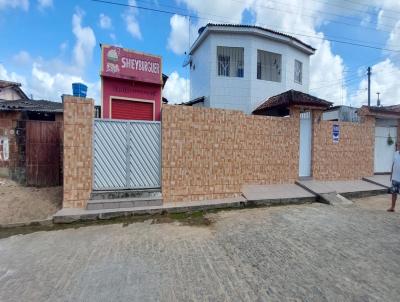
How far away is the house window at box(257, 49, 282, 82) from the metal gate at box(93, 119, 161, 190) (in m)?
8.90

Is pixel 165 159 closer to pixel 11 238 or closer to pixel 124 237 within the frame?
pixel 124 237

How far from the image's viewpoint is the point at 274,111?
34.2 feet

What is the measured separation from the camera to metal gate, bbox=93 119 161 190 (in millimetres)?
5977

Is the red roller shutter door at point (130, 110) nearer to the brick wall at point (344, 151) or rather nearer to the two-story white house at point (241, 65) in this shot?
the two-story white house at point (241, 65)

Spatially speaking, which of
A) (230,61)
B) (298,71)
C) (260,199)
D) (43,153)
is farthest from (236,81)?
(43,153)

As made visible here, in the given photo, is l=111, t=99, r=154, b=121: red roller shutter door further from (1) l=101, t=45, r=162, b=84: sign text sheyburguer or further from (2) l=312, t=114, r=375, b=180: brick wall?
(2) l=312, t=114, r=375, b=180: brick wall

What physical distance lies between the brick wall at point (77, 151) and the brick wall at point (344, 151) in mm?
7971

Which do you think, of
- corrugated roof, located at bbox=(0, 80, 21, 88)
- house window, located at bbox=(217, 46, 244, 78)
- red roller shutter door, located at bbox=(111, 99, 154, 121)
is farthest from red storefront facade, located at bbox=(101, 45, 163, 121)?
corrugated roof, located at bbox=(0, 80, 21, 88)

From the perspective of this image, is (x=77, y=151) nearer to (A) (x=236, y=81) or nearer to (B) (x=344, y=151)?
(A) (x=236, y=81)

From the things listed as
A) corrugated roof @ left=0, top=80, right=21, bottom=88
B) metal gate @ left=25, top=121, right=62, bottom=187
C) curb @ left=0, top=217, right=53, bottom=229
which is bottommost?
curb @ left=0, top=217, right=53, bottom=229

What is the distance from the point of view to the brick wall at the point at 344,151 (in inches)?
365

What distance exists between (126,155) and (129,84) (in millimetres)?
2808

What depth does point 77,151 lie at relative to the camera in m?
5.77

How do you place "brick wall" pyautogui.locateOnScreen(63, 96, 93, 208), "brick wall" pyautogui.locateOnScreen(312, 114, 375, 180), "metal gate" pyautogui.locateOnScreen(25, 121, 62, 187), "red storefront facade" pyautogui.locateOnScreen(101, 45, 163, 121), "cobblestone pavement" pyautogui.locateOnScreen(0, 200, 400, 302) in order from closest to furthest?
"cobblestone pavement" pyautogui.locateOnScreen(0, 200, 400, 302), "brick wall" pyautogui.locateOnScreen(63, 96, 93, 208), "metal gate" pyautogui.locateOnScreen(25, 121, 62, 187), "red storefront facade" pyautogui.locateOnScreen(101, 45, 163, 121), "brick wall" pyautogui.locateOnScreen(312, 114, 375, 180)
